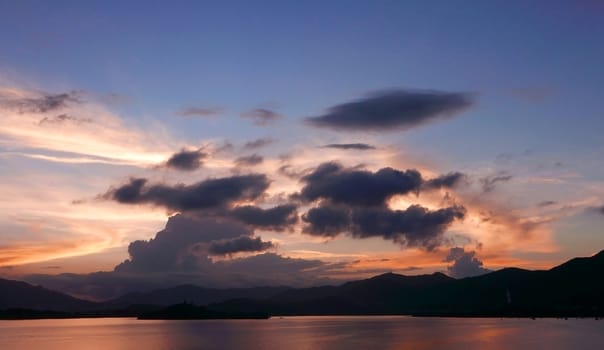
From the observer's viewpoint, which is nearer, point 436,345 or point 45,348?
point 436,345

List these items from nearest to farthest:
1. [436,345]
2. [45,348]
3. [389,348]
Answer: [389,348]
[436,345]
[45,348]

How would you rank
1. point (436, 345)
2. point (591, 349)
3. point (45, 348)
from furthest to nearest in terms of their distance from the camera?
point (45, 348) → point (436, 345) → point (591, 349)

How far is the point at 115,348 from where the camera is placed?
16500 centimetres

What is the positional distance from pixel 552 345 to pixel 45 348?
125 meters

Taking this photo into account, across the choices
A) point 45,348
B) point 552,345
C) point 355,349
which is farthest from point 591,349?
point 45,348

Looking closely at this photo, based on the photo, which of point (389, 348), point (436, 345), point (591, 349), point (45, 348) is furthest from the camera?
point (45, 348)

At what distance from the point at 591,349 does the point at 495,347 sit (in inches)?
871

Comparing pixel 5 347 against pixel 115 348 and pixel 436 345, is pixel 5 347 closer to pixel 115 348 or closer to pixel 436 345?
pixel 115 348

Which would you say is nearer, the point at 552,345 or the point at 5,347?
the point at 552,345

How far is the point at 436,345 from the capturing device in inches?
6280

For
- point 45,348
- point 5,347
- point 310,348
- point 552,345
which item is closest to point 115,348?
point 45,348

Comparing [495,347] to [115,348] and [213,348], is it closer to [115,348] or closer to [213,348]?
[213,348]

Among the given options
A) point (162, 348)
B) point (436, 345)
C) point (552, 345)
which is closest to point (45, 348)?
point (162, 348)

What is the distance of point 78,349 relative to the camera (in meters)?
166
